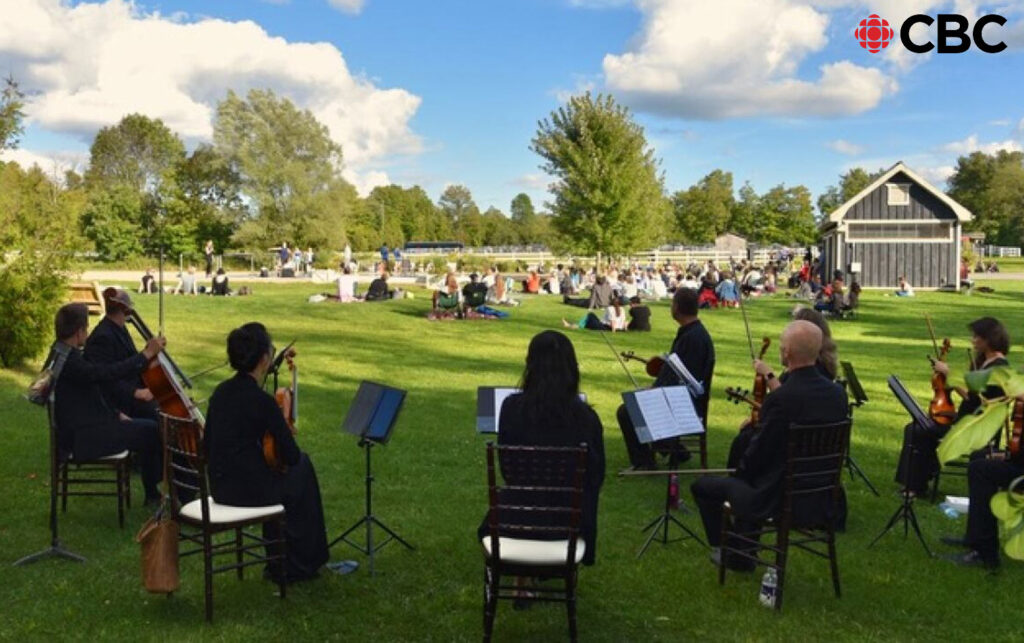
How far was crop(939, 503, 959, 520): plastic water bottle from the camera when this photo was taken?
7691 mm

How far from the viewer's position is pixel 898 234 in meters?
42.5

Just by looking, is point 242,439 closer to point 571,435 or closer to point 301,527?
point 301,527

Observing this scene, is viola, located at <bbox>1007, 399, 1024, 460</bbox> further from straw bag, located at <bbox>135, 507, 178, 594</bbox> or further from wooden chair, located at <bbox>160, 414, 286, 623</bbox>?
straw bag, located at <bbox>135, 507, 178, 594</bbox>

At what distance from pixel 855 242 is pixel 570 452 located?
41036 mm

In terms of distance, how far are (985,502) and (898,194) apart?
39412 millimetres

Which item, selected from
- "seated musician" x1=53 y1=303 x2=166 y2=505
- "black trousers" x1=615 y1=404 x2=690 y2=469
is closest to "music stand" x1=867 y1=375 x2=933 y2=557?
"black trousers" x1=615 y1=404 x2=690 y2=469

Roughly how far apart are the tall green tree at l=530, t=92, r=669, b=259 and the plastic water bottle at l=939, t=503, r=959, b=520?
120ft

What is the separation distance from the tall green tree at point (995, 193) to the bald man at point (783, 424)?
98.7m

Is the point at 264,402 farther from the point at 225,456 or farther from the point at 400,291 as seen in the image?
the point at 400,291

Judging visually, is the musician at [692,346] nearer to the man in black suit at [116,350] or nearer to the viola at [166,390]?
the viola at [166,390]

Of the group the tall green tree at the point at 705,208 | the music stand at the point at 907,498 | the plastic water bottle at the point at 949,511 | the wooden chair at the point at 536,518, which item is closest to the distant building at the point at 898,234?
the plastic water bottle at the point at 949,511

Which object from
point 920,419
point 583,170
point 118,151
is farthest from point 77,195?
point 118,151

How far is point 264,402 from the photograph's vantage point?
558 cm

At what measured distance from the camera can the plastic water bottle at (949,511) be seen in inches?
303
